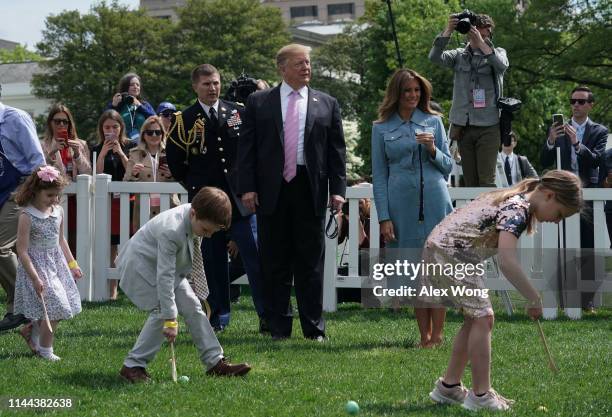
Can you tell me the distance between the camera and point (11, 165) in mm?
9492

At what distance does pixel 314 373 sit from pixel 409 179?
2.03 m

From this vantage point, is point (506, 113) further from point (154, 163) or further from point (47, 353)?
point (47, 353)

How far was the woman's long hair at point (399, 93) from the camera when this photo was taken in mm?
9023

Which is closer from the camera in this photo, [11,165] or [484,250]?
[484,250]

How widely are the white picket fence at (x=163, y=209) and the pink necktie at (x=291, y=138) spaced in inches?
84.0

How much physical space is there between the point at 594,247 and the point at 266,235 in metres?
3.56

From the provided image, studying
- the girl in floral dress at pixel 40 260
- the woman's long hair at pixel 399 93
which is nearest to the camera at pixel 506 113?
the woman's long hair at pixel 399 93

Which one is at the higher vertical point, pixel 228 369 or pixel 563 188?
pixel 563 188

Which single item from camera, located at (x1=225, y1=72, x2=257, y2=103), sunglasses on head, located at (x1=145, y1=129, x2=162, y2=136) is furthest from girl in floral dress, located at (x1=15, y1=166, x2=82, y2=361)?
sunglasses on head, located at (x1=145, y1=129, x2=162, y2=136)

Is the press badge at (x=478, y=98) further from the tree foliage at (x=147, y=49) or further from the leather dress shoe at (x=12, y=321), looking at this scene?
the tree foliage at (x=147, y=49)

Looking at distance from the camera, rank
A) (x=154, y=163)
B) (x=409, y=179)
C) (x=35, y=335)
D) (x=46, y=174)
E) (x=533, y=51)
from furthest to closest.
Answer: (x=533, y=51), (x=154, y=163), (x=409, y=179), (x=35, y=335), (x=46, y=174)

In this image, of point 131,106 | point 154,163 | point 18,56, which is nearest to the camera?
point 154,163

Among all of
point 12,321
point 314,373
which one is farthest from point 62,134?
point 314,373

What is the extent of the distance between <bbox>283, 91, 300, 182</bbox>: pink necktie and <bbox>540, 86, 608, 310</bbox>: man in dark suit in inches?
137
